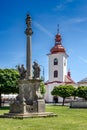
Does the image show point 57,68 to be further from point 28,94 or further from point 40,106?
point 40,106

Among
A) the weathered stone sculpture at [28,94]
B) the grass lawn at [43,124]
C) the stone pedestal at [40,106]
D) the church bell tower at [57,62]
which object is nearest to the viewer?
the grass lawn at [43,124]

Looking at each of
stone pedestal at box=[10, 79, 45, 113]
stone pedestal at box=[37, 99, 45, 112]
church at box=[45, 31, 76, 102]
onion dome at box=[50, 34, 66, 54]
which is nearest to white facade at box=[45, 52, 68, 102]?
church at box=[45, 31, 76, 102]

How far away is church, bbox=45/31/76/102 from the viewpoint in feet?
341

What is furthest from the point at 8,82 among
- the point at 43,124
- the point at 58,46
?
the point at 58,46

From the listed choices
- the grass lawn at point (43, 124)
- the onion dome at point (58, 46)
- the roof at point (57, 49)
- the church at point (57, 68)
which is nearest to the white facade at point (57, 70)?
the church at point (57, 68)

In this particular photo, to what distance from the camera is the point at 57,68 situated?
105 m

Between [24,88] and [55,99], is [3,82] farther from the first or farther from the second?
[55,99]

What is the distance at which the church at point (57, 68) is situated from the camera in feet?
341

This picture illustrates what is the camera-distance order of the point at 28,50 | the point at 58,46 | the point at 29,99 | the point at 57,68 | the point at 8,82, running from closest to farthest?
the point at 29,99
the point at 28,50
the point at 8,82
the point at 58,46
the point at 57,68

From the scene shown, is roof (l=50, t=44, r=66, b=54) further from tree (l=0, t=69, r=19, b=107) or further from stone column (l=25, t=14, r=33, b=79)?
stone column (l=25, t=14, r=33, b=79)

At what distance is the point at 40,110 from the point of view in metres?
28.4

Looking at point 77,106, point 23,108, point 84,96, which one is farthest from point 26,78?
point 84,96

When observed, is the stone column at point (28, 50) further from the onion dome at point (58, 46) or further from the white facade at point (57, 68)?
the onion dome at point (58, 46)

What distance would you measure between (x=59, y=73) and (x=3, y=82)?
53636 millimetres
